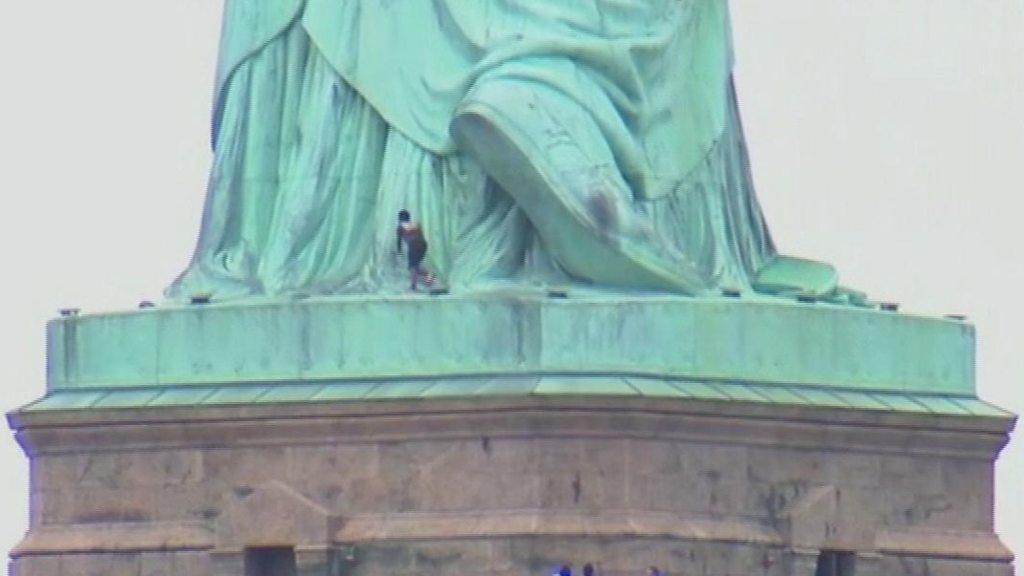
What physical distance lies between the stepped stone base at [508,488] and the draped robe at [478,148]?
1000mm

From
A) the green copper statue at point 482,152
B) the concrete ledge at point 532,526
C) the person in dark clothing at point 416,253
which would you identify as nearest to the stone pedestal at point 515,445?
the concrete ledge at point 532,526

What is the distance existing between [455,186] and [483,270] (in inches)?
25.2

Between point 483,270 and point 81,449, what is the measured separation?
293 centimetres

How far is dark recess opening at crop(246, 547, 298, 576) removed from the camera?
199 feet

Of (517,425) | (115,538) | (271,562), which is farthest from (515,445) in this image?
(115,538)

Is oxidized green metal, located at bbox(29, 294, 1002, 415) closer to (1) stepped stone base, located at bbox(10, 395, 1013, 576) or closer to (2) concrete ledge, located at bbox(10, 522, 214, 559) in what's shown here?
(1) stepped stone base, located at bbox(10, 395, 1013, 576)

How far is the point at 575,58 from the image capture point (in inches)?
2400

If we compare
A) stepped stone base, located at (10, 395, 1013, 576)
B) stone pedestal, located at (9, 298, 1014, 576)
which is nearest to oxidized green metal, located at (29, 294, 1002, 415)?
stone pedestal, located at (9, 298, 1014, 576)

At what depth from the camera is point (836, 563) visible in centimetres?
6119

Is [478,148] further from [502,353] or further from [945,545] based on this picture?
[945,545]

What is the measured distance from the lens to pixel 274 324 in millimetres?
60656

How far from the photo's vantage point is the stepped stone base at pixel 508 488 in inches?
2359

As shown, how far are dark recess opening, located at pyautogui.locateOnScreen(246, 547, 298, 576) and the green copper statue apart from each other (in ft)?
5.51

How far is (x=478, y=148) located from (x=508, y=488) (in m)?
2.20
